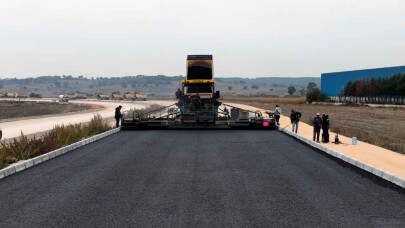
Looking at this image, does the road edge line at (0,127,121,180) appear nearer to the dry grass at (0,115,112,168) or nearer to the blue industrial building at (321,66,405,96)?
the dry grass at (0,115,112,168)

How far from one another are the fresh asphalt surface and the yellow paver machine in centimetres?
1134

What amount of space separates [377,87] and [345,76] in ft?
74.8

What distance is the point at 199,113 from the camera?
90.3 feet

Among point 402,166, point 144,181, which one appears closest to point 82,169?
point 144,181

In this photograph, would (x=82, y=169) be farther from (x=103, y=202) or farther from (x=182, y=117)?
(x=182, y=117)

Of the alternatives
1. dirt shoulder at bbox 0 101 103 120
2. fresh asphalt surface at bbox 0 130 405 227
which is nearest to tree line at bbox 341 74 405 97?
dirt shoulder at bbox 0 101 103 120

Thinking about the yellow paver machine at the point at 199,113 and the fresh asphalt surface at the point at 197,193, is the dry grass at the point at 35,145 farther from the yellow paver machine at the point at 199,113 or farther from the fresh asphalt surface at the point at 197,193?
the yellow paver machine at the point at 199,113

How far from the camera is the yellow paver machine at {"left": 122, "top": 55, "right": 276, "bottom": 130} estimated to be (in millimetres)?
27328

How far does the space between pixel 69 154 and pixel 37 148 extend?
3.83 feet

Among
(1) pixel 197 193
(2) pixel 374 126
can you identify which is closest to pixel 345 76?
(2) pixel 374 126

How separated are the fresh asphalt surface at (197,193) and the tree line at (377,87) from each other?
247ft

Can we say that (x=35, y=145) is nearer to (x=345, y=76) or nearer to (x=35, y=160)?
(x=35, y=160)

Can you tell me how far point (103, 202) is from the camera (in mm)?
8844

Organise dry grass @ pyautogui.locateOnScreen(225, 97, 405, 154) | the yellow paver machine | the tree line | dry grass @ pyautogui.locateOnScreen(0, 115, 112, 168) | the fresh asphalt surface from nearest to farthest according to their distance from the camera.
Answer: the fresh asphalt surface
dry grass @ pyautogui.locateOnScreen(0, 115, 112, 168)
dry grass @ pyautogui.locateOnScreen(225, 97, 405, 154)
the yellow paver machine
the tree line
